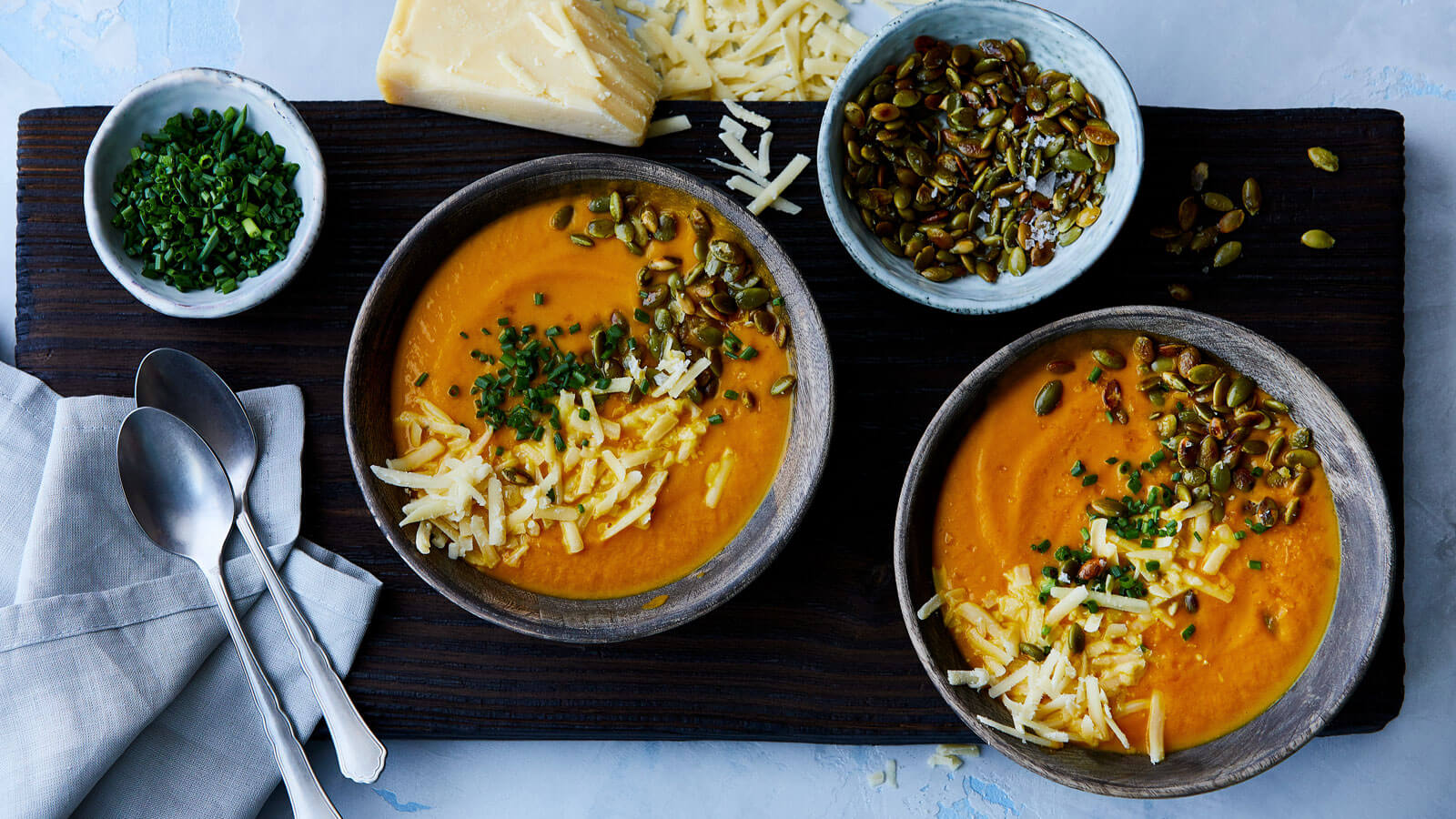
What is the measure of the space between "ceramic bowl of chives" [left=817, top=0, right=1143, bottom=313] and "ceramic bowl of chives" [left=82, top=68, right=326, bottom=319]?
138 cm

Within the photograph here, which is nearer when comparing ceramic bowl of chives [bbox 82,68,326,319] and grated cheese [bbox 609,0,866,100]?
ceramic bowl of chives [bbox 82,68,326,319]

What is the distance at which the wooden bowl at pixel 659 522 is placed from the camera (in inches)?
92.7

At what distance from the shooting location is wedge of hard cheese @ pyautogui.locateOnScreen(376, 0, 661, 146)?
262 cm

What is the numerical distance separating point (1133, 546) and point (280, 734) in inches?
88.4

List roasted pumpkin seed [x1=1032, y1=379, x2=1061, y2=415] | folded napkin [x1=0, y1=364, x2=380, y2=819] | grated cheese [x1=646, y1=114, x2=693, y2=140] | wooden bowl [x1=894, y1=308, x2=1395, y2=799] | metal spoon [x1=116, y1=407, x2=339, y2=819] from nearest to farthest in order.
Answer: wooden bowl [x1=894, y1=308, x2=1395, y2=799]
roasted pumpkin seed [x1=1032, y1=379, x2=1061, y2=415]
folded napkin [x1=0, y1=364, x2=380, y2=819]
metal spoon [x1=116, y1=407, x2=339, y2=819]
grated cheese [x1=646, y1=114, x2=693, y2=140]

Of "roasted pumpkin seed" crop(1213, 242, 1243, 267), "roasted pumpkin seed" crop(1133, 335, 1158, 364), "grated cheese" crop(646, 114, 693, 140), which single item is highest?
"grated cheese" crop(646, 114, 693, 140)

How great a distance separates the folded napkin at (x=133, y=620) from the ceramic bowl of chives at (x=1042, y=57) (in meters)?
1.61

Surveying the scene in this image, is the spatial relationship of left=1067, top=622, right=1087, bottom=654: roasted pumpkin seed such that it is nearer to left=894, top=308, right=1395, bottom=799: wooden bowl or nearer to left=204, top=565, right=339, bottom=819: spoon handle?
left=894, top=308, right=1395, bottom=799: wooden bowl

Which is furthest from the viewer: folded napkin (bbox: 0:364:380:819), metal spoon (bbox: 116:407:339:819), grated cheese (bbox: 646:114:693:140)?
grated cheese (bbox: 646:114:693:140)

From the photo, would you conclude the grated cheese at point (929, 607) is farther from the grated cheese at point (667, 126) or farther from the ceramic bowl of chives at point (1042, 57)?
the grated cheese at point (667, 126)

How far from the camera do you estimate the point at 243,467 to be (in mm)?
2701

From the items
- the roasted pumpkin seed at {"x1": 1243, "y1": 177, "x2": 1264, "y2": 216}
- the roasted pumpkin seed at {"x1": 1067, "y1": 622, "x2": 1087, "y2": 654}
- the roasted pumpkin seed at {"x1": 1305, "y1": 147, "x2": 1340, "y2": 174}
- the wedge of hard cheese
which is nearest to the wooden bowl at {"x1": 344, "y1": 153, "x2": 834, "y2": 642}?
the wedge of hard cheese

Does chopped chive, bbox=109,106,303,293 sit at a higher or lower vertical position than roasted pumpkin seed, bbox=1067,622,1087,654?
higher

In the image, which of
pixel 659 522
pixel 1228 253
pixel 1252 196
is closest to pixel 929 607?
pixel 659 522
